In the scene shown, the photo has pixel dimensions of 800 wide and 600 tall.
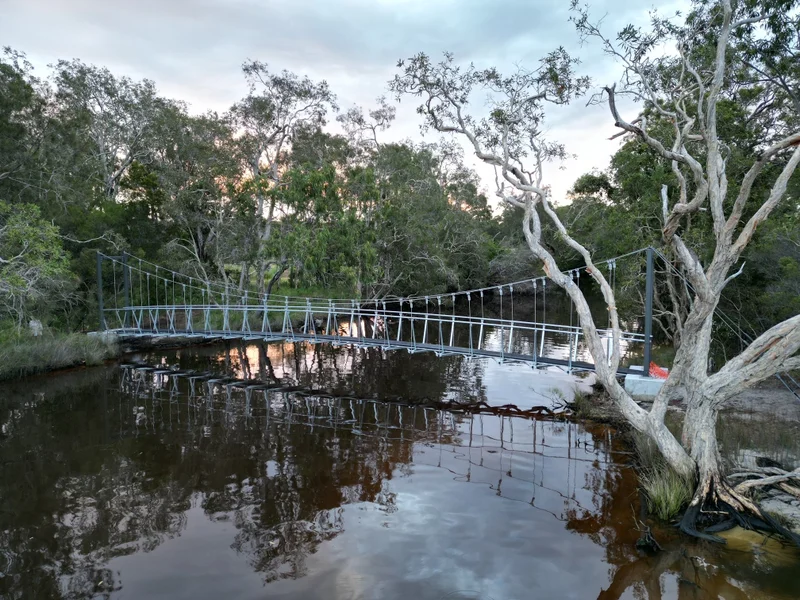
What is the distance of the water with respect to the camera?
15.5ft

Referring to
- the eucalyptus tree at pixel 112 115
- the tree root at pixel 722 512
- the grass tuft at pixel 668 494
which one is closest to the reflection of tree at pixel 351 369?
the grass tuft at pixel 668 494

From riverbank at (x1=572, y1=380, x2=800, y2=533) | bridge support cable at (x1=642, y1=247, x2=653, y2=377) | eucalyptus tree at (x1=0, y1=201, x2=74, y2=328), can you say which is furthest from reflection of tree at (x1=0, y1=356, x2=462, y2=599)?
bridge support cable at (x1=642, y1=247, x2=653, y2=377)

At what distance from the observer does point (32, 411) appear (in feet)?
A: 33.6

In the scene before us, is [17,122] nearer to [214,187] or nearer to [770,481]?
[214,187]

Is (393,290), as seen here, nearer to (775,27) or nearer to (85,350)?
(85,350)

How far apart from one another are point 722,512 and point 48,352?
14.3 meters

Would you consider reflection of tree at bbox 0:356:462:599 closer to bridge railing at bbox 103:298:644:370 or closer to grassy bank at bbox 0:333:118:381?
grassy bank at bbox 0:333:118:381

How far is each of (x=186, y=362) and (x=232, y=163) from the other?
27.6 ft

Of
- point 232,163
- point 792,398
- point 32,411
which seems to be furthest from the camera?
point 232,163

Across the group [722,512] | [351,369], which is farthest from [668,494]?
[351,369]

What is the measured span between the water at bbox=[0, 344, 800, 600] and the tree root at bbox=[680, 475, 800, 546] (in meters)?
0.16

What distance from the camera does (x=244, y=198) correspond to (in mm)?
19938

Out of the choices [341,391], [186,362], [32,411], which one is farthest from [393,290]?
[32,411]

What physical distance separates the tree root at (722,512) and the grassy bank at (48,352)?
13609 mm
